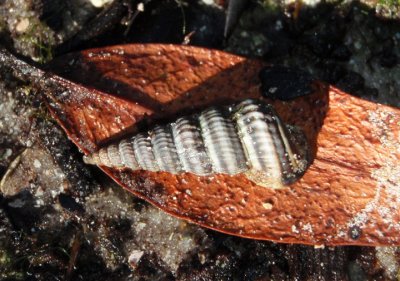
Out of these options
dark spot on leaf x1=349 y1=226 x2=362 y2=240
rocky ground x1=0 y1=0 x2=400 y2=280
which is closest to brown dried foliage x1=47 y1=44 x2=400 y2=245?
dark spot on leaf x1=349 y1=226 x2=362 y2=240

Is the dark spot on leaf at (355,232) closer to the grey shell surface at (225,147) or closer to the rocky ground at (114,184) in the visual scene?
the rocky ground at (114,184)

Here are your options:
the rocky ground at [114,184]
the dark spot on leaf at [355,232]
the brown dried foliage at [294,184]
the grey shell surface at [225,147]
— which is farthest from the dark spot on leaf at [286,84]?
the dark spot on leaf at [355,232]

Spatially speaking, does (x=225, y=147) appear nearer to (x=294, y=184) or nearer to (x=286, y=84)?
(x=294, y=184)

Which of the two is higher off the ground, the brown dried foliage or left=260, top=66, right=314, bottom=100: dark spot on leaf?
left=260, top=66, right=314, bottom=100: dark spot on leaf

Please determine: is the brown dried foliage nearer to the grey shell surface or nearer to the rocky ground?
the grey shell surface

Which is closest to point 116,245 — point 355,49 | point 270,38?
point 270,38
